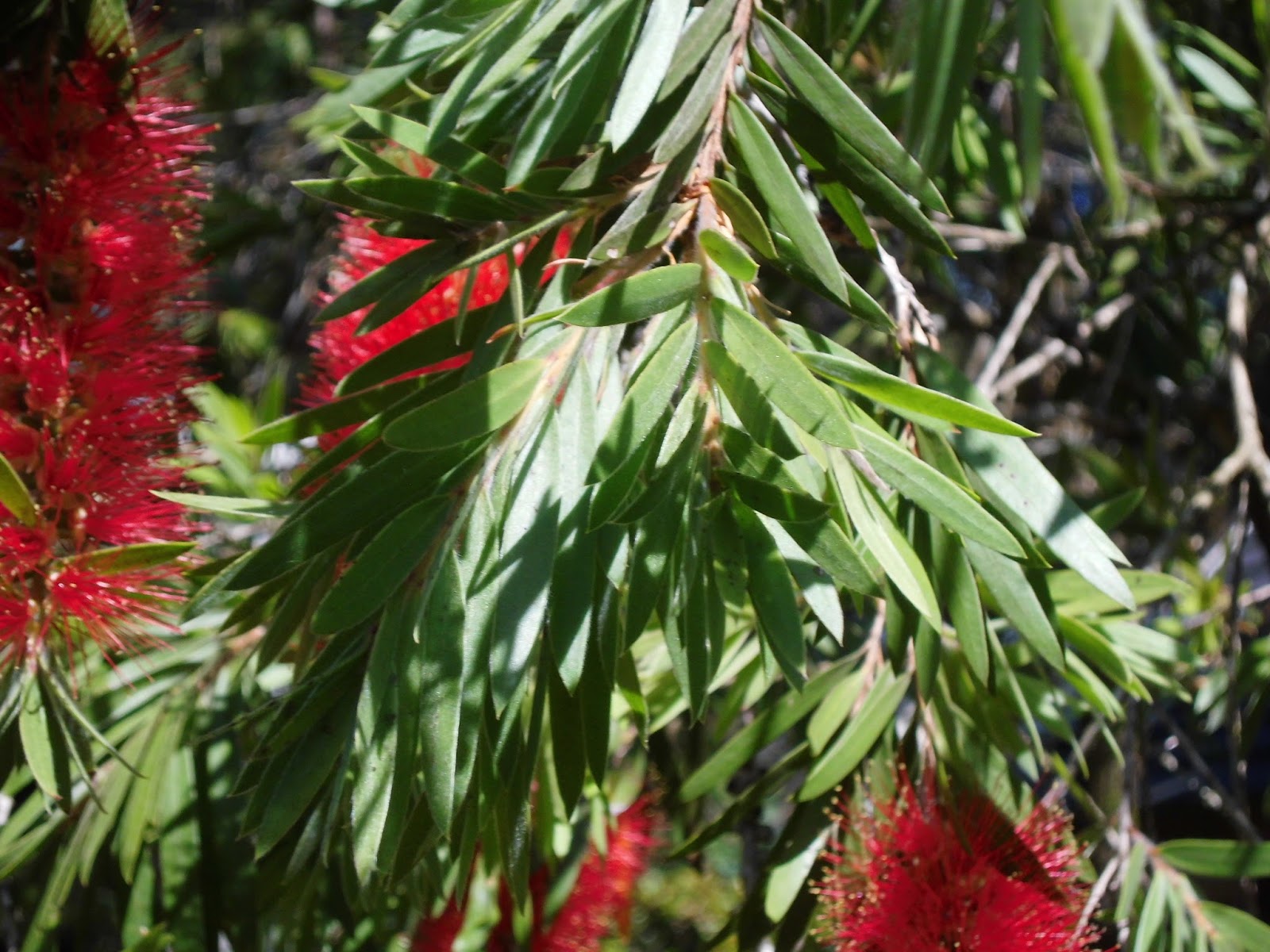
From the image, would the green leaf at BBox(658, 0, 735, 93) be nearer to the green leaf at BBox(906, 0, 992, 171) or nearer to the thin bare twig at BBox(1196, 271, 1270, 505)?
the green leaf at BBox(906, 0, 992, 171)

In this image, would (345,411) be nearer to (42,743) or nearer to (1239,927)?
(42,743)

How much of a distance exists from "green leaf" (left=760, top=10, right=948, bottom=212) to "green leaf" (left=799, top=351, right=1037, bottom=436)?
0.09 meters

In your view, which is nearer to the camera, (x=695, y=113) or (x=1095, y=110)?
(x=1095, y=110)

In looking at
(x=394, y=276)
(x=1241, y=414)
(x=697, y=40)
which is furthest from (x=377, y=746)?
(x=1241, y=414)

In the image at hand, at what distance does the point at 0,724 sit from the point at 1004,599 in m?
0.59

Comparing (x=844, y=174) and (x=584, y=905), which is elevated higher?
(x=844, y=174)

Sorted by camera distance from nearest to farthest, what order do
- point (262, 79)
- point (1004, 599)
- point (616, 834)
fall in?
1. point (1004, 599)
2. point (616, 834)
3. point (262, 79)

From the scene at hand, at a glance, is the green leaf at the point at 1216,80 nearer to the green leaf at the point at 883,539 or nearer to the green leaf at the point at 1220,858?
the green leaf at the point at 1220,858

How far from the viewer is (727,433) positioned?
488 mm

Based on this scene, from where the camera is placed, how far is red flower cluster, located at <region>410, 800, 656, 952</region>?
3.50 feet

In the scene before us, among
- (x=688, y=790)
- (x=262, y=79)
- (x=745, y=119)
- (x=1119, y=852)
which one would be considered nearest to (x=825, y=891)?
(x=688, y=790)

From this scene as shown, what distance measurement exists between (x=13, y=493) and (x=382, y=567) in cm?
24

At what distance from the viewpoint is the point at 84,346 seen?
2.28ft

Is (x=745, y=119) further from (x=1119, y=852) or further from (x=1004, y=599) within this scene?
(x=1119, y=852)
